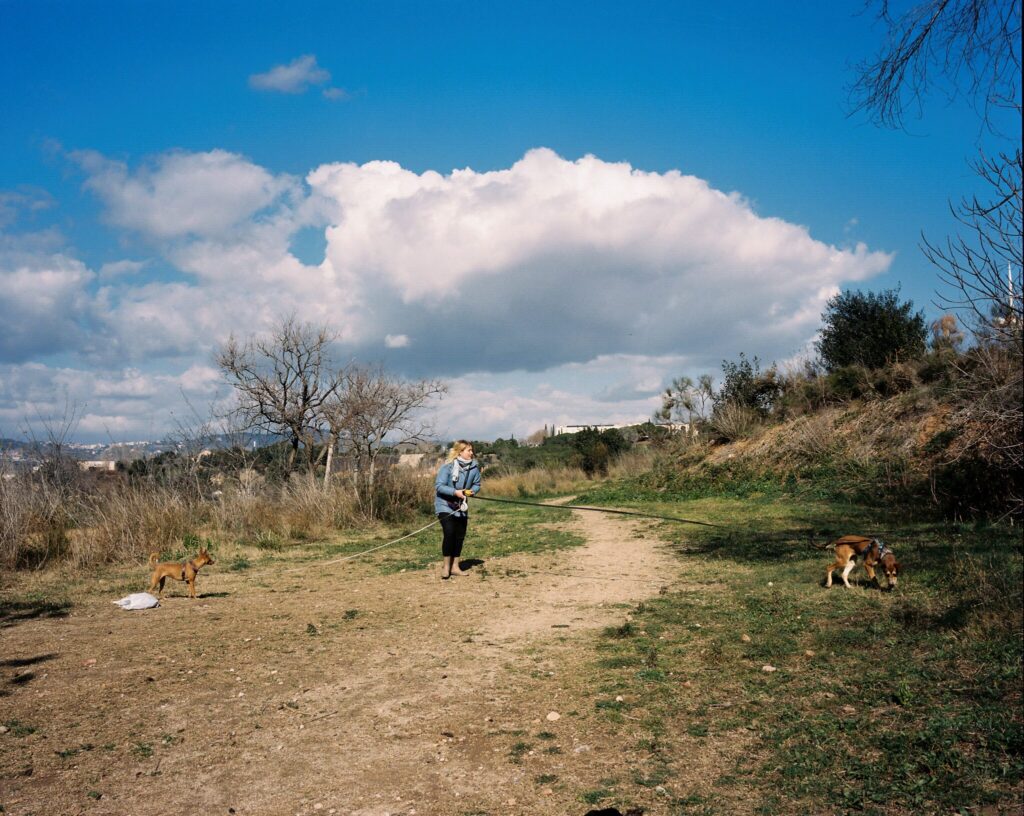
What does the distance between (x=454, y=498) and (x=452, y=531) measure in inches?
17.7

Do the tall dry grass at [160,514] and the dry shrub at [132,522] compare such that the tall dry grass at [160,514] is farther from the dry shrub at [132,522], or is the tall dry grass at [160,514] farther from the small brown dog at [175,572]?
the small brown dog at [175,572]

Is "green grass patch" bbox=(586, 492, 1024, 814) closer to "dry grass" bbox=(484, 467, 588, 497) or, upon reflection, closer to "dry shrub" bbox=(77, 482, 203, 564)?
"dry shrub" bbox=(77, 482, 203, 564)

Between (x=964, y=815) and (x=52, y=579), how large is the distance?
11.2 m

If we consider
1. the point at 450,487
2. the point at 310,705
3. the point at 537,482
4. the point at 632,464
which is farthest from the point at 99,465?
the point at 632,464

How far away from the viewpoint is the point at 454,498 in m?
10.0

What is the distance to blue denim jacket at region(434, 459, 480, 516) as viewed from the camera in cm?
1004

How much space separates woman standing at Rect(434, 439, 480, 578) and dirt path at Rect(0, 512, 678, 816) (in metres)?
1.07

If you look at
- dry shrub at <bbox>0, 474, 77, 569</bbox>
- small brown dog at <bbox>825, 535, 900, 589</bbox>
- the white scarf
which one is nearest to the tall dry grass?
dry shrub at <bbox>0, 474, 77, 569</bbox>

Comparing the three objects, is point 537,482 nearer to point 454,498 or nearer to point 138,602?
point 454,498

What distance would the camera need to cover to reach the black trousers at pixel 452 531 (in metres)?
9.99

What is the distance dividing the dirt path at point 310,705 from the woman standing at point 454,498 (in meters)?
1.07

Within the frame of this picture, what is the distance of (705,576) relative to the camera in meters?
9.38

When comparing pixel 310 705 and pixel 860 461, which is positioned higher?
pixel 860 461

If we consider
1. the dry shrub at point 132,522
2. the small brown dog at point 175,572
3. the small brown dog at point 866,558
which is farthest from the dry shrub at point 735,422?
the small brown dog at point 175,572
